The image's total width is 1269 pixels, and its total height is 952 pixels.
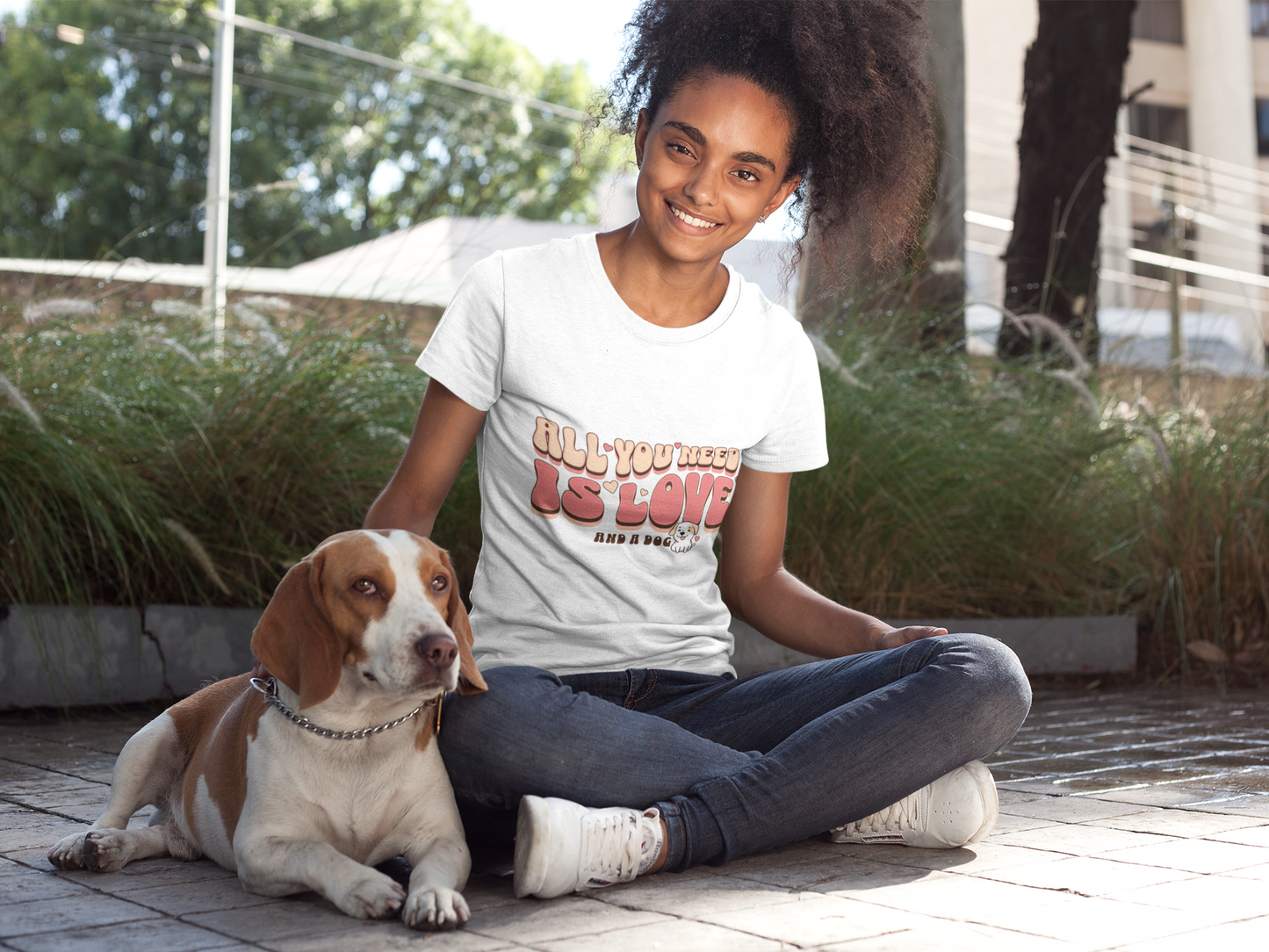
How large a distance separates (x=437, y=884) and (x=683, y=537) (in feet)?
3.22

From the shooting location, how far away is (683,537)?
2746 millimetres

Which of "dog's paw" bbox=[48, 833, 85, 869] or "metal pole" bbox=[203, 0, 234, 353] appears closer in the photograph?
"dog's paw" bbox=[48, 833, 85, 869]

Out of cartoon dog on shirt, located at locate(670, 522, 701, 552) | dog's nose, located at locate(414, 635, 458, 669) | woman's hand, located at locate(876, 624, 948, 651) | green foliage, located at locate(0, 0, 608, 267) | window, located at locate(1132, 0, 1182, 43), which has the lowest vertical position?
woman's hand, located at locate(876, 624, 948, 651)

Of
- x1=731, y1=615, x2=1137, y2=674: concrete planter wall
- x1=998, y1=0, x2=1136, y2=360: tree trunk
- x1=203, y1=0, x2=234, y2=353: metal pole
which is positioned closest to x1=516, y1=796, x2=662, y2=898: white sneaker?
x1=731, y1=615, x2=1137, y2=674: concrete planter wall

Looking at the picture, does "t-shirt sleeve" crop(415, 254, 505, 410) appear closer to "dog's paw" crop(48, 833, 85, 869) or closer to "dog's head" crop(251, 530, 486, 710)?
"dog's head" crop(251, 530, 486, 710)

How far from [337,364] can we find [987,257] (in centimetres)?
1588

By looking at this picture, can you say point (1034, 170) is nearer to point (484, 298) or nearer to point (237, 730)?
point (484, 298)

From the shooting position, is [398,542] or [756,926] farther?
[398,542]

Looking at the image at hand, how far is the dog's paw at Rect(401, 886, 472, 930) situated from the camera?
1935mm

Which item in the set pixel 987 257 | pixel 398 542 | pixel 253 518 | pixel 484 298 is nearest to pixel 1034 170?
pixel 253 518

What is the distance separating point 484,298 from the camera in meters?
2.71

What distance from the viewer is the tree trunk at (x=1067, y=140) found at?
24.9 ft

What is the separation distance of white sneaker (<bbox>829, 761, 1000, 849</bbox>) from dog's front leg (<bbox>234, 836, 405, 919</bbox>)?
98 centimetres

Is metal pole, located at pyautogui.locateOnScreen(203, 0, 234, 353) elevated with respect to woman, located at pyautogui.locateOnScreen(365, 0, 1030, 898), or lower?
elevated
